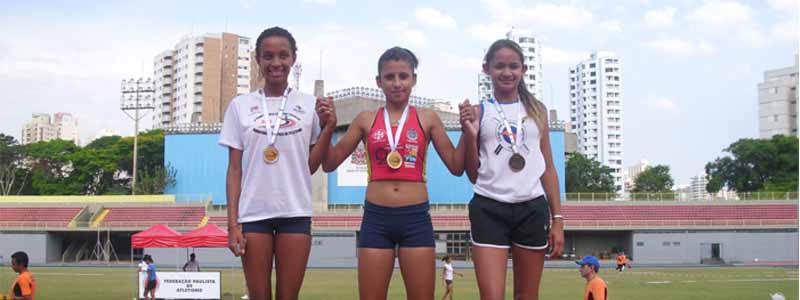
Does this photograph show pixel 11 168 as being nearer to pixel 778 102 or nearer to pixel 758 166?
pixel 758 166

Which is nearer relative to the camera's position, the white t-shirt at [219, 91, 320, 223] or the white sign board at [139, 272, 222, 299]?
the white t-shirt at [219, 91, 320, 223]

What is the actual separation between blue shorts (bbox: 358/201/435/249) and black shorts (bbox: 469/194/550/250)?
38 centimetres

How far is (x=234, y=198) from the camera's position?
19.2ft

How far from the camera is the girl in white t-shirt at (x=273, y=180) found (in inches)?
227

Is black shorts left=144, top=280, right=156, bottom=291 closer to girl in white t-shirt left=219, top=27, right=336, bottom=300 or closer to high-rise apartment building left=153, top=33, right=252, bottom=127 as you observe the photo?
girl in white t-shirt left=219, top=27, right=336, bottom=300

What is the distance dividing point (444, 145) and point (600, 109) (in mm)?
152338

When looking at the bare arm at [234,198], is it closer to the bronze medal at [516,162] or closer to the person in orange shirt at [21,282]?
the bronze medal at [516,162]

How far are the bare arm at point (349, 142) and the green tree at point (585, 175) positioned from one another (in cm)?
8297

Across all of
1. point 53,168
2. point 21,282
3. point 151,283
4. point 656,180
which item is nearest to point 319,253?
point 151,283

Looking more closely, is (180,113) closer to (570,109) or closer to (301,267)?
(570,109)

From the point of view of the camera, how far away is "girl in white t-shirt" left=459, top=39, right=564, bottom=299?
5945 millimetres

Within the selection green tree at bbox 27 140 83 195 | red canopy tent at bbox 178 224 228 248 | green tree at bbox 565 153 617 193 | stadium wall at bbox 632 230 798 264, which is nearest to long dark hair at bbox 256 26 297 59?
red canopy tent at bbox 178 224 228 248

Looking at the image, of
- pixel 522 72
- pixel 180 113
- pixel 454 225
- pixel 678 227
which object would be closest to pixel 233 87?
pixel 180 113

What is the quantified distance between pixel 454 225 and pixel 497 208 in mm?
49230
